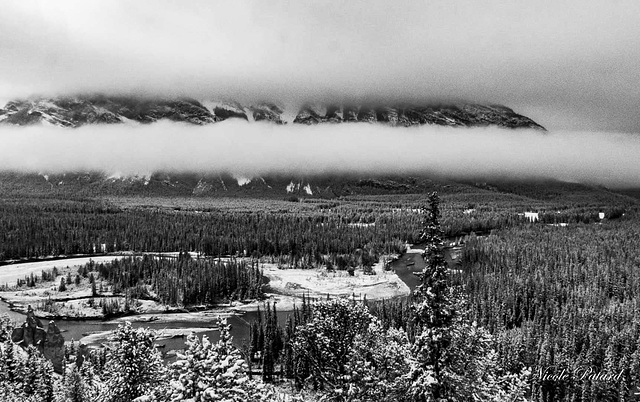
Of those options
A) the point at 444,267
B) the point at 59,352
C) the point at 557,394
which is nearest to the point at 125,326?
the point at 444,267

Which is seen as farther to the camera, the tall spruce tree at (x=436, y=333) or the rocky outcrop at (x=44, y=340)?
the rocky outcrop at (x=44, y=340)

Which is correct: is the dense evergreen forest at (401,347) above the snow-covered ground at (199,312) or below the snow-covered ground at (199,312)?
above

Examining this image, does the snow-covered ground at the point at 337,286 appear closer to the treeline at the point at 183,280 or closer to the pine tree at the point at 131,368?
the treeline at the point at 183,280

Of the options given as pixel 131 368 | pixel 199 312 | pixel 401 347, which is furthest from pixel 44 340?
pixel 401 347

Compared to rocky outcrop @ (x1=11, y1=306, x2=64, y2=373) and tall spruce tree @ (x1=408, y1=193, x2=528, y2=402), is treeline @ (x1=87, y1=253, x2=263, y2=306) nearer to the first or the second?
rocky outcrop @ (x1=11, y1=306, x2=64, y2=373)

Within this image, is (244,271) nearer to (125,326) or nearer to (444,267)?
(125,326)

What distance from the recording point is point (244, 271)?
611ft

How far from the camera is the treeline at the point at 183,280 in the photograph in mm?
169500

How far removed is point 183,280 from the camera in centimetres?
17725

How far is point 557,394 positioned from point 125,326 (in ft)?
301

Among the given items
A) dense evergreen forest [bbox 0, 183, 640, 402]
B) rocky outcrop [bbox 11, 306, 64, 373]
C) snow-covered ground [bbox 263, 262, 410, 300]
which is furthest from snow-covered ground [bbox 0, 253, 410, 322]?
rocky outcrop [bbox 11, 306, 64, 373]

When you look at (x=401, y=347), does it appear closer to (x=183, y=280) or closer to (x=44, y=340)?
(x=44, y=340)

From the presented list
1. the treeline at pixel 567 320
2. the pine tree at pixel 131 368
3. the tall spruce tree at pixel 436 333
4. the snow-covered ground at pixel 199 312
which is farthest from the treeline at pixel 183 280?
the tall spruce tree at pixel 436 333

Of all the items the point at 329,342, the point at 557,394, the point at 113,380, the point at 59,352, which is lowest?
the point at 557,394
